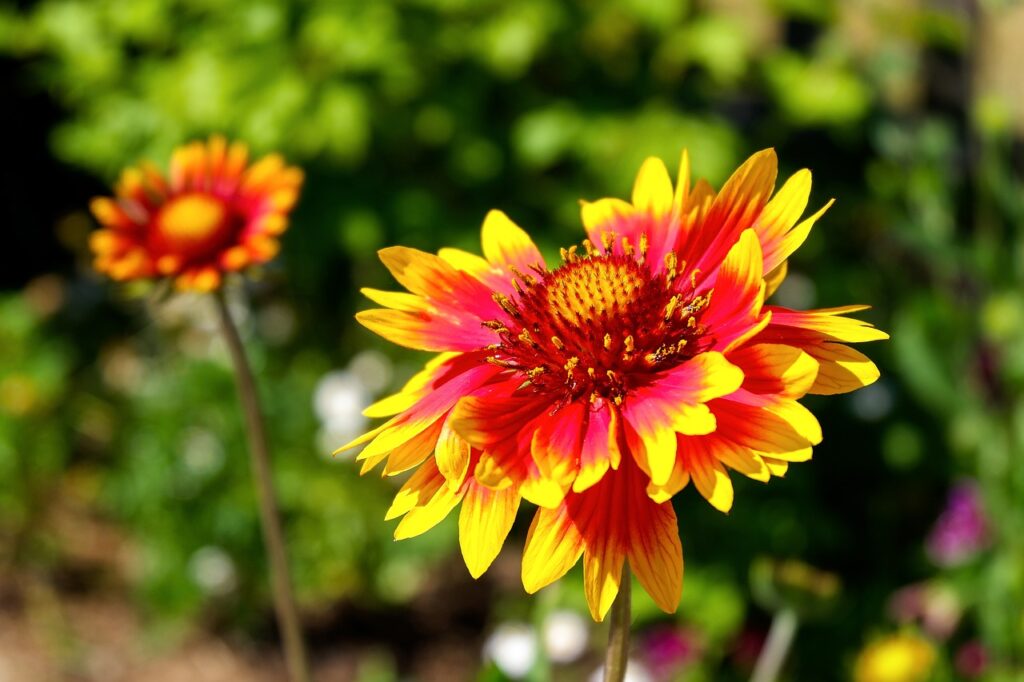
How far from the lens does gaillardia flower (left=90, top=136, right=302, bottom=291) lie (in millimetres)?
1417

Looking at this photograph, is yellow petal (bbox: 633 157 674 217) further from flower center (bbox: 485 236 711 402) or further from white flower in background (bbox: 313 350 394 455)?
white flower in background (bbox: 313 350 394 455)

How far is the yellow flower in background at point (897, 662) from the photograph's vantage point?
189cm

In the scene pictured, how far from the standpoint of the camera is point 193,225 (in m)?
1.47

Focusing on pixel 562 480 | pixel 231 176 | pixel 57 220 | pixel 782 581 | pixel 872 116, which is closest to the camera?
pixel 562 480

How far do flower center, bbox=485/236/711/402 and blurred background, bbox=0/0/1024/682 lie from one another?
4.91ft

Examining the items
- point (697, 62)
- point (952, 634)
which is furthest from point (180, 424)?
point (952, 634)

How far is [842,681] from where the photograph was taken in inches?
97.3

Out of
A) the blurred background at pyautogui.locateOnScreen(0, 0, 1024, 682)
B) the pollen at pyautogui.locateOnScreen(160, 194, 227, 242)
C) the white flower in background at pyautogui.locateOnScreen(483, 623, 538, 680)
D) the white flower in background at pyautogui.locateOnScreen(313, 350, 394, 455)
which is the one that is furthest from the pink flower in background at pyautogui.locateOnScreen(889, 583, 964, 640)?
the pollen at pyautogui.locateOnScreen(160, 194, 227, 242)

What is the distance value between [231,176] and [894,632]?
1.72 m

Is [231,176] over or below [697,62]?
below

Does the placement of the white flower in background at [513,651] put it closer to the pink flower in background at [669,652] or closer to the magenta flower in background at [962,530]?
the pink flower in background at [669,652]

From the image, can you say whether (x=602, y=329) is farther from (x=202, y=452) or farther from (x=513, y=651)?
(x=202, y=452)

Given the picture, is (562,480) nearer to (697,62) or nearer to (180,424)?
(180,424)

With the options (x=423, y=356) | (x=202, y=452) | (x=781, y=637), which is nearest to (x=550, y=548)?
(x=781, y=637)
